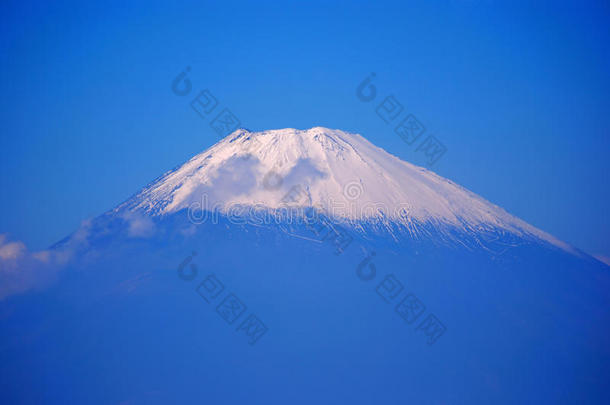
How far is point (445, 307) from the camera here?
32.9 meters

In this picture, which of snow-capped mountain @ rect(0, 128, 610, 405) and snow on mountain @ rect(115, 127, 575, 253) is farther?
snow on mountain @ rect(115, 127, 575, 253)

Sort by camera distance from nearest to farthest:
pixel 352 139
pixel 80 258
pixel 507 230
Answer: pixel 80 258, pixel 507 230, pixel 352 139

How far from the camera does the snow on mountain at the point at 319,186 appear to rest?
3619cm

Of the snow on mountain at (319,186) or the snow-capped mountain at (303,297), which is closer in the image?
the snow-capped mountain at (303,297)

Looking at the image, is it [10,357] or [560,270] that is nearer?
[10,357]

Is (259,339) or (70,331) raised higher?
(70,331)

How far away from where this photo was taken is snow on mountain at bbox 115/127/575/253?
3619cm

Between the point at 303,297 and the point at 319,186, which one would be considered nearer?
the point at 303,297

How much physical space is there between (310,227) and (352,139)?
11038 mm

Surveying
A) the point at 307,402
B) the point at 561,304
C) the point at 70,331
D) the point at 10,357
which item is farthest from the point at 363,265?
the point at 10,357

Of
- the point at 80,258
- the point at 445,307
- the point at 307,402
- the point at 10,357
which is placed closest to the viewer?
the point at 307,402

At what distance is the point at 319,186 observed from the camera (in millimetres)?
36688

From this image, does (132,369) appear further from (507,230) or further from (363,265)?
(507,230)

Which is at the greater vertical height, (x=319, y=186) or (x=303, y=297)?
(x=319, y=186)
